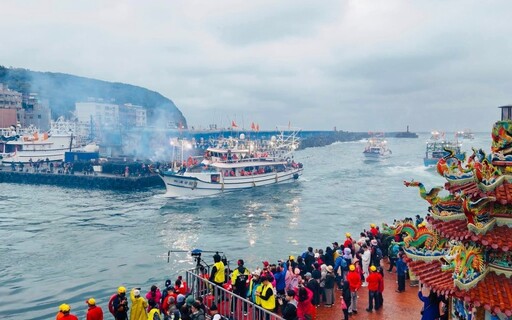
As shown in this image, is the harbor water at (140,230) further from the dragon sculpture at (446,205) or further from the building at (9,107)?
the building at (9,107)

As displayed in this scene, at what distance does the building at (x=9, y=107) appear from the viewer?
102 meters

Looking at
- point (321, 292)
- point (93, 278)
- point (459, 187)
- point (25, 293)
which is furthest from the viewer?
point (93, 278)

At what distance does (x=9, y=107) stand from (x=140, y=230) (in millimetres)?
93871

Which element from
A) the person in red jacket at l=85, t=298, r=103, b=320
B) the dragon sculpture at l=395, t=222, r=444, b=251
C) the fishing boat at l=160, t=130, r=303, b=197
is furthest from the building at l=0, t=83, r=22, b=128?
the dragon sculpture at l=395, t=222, r=444, b=251

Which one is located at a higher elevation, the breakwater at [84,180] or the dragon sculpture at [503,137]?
the dragon sculpture at [503,137]

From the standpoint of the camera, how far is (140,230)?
34562 millimetres

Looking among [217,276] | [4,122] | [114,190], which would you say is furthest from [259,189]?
[4,122]

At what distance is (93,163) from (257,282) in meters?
64.9

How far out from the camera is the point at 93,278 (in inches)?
908

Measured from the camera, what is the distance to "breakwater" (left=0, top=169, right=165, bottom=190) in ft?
194

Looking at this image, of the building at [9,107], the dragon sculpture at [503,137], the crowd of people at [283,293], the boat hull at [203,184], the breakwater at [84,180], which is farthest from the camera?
the building at [9,107]

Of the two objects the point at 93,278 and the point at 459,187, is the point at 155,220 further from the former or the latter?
the point at 459,187

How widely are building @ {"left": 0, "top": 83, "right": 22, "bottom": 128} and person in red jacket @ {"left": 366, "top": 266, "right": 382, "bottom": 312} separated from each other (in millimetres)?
111981

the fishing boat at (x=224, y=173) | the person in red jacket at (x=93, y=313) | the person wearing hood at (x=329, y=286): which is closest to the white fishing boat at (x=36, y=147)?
the fishing boat at (x=224, y=173)
